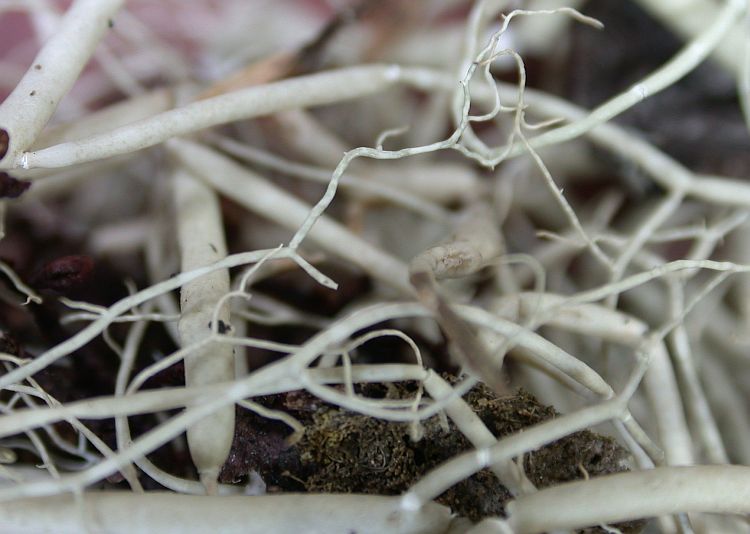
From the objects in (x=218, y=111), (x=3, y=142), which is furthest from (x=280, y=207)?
(x=3, y=142)

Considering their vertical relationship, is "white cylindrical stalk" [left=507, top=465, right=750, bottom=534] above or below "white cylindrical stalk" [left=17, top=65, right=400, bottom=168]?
below

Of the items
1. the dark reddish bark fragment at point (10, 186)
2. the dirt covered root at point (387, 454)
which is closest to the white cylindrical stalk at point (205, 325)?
the dirt covered root at point (387, 454)

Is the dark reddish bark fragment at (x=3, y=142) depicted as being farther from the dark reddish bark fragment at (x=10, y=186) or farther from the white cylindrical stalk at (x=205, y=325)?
the white cylindrical stalk at (x=205, y=325)

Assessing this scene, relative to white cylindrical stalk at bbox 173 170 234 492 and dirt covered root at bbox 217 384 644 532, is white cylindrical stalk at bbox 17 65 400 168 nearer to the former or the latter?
white cylindrical stalk at bbox 173 170 234 492

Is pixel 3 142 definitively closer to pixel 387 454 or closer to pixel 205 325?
pixel 205 325

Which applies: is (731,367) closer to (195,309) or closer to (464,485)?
(464,485)

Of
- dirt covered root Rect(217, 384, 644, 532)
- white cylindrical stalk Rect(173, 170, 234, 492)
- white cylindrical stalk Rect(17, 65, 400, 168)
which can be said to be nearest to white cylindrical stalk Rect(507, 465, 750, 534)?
dirt covered root Rect(217, 384, 644, 532)
